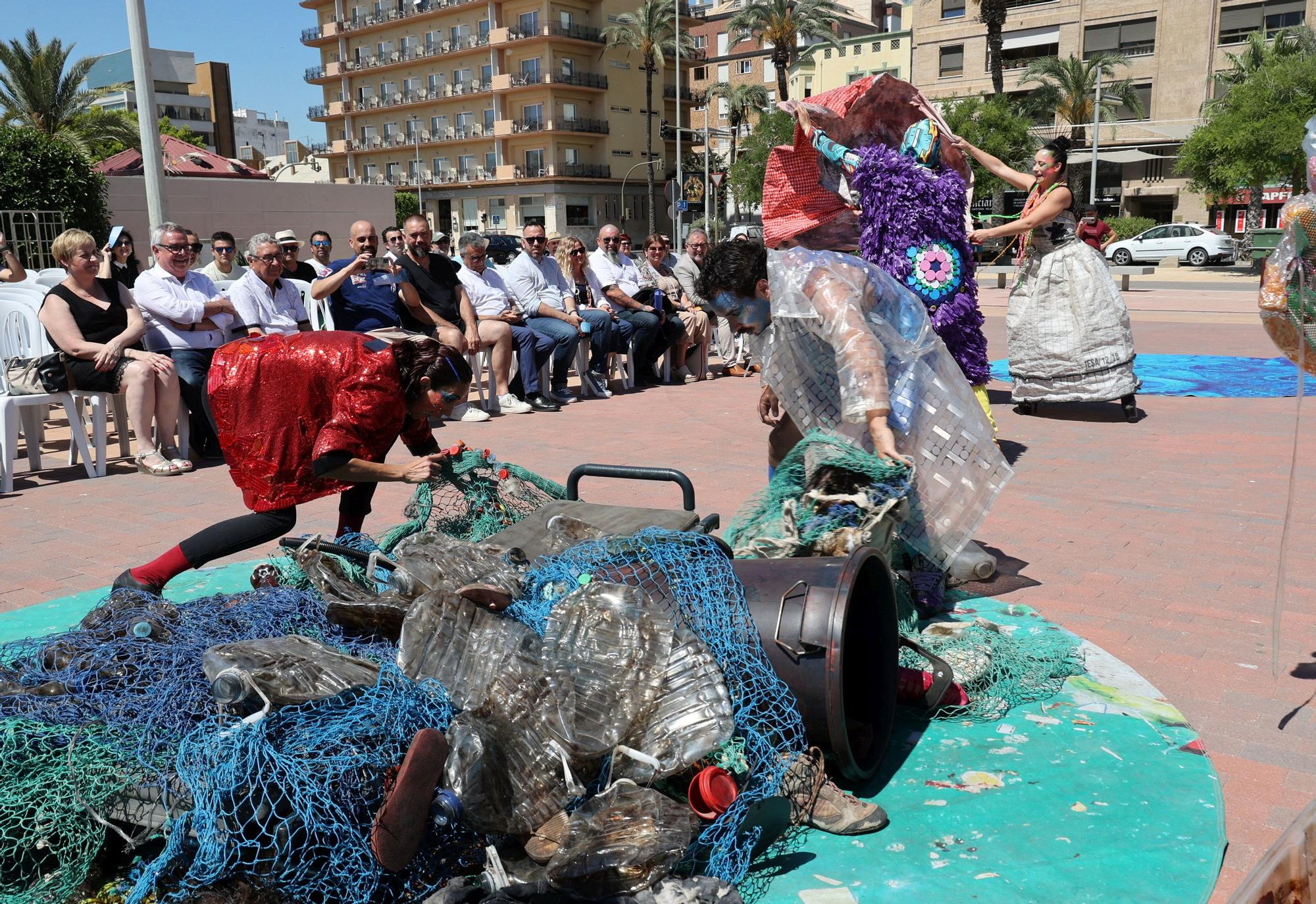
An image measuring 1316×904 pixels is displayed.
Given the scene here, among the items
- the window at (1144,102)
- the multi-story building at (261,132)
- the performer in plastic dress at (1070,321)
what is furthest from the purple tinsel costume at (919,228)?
the multi-story building at (261,132)

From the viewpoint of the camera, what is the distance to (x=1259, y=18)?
4394 centimetres

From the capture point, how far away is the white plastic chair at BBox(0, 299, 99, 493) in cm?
695

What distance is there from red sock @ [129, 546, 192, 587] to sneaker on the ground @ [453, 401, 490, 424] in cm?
520

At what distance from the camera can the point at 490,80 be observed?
192 ft

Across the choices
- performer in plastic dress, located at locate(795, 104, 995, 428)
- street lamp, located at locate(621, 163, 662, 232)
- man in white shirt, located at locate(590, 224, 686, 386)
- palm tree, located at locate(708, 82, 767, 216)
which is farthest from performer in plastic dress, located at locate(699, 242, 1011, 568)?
palm tree, located at locate(708, 82, 767, 216)

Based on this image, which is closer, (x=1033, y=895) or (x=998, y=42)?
(x=1033, y=895)

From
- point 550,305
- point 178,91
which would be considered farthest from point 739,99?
point 550,305

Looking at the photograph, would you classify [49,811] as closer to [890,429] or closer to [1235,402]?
[890,429]

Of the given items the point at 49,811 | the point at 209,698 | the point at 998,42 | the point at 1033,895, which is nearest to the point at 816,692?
the point at 1033,895

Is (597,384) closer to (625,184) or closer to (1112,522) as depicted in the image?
(1112,522)

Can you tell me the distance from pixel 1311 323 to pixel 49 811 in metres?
3.85

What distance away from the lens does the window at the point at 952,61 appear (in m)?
53.1

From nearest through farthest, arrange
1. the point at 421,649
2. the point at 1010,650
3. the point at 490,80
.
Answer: the point at 421,649, the point at 1010,650, the point at 490,80

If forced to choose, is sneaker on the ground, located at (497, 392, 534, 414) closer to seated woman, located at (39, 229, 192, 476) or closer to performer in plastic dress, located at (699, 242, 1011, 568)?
seated woman, located at (39, 229, 192, 476)
